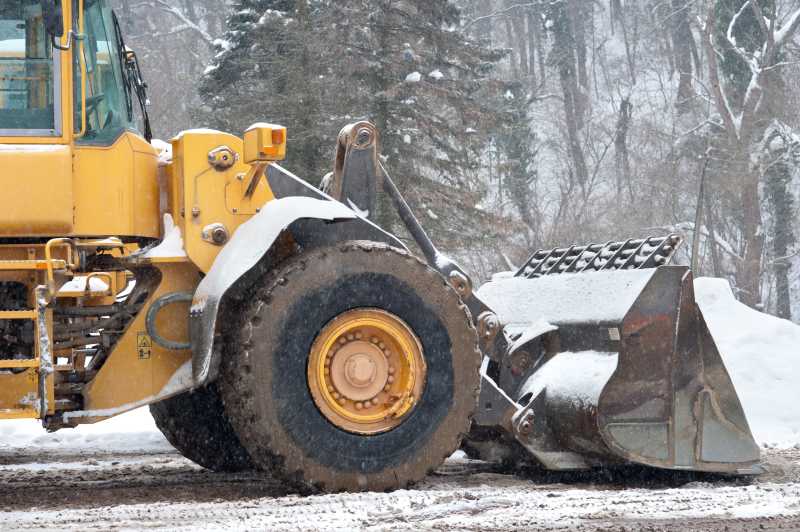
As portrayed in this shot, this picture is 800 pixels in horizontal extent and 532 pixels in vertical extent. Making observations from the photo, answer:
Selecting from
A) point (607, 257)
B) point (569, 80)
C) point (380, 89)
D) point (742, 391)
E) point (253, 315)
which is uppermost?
point (569, 80)

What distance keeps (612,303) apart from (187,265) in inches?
94.2

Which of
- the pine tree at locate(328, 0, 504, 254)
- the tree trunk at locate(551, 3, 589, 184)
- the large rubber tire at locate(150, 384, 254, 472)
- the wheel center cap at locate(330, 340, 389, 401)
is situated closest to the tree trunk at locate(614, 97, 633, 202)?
the tree trunk at locate(551, 3, 589, 184)

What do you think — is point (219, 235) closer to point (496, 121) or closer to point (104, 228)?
point (104, 228)

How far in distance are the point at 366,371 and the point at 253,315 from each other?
0.63 m

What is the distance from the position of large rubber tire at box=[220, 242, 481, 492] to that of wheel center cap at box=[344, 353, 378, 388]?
24 centimetres

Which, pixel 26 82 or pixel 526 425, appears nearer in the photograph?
pixel 26 82

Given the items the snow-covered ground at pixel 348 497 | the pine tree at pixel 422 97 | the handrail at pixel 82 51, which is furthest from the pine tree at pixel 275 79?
the handrail at pixel 82 51

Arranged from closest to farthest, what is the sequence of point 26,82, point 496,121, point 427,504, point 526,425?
point 427,504, point 26,82, point 526,425, point 496,121

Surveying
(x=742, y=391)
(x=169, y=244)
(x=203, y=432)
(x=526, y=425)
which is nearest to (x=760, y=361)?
(x=742, y=391)

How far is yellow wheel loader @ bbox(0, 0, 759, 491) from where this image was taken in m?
5.36

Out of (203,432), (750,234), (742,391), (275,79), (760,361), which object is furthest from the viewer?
(750,234)

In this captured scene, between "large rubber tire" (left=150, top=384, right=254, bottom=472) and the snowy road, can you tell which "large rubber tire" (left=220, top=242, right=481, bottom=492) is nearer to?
the snowy road

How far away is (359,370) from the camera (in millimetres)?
5539

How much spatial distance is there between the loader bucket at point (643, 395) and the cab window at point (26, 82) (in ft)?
9.64
